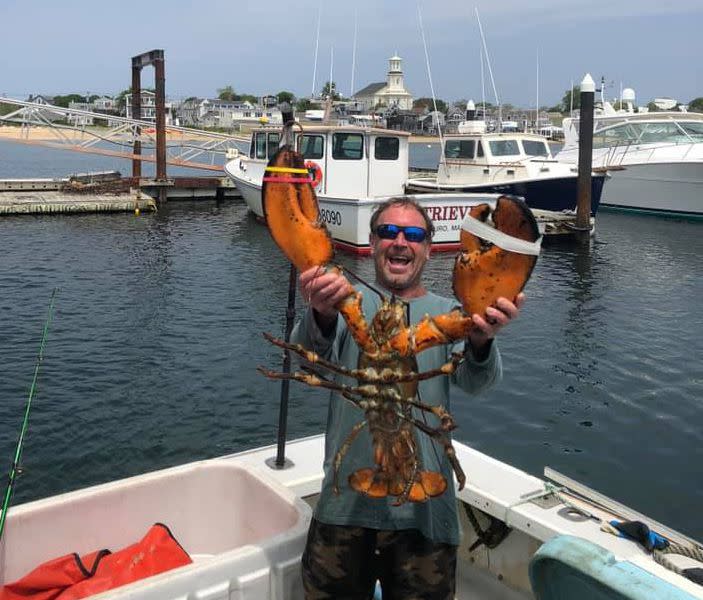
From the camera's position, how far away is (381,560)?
304 cm

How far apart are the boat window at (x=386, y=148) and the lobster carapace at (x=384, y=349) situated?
19869 mm

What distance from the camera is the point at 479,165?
27.1m

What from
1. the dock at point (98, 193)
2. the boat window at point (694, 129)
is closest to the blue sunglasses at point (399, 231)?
the dock at point (98, 193)

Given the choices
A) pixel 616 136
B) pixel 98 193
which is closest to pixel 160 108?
pixel 98 193

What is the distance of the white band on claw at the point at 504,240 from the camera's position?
249 cm

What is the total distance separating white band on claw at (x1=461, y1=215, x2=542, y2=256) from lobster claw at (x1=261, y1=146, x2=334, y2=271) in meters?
0.58

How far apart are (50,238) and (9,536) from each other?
69.0 feet

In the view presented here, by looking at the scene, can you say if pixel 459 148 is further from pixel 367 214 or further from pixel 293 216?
pixel 293 216

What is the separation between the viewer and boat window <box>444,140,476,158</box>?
2759 cm

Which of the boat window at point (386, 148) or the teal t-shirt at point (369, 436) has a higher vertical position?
the boat window at point (386, 148)

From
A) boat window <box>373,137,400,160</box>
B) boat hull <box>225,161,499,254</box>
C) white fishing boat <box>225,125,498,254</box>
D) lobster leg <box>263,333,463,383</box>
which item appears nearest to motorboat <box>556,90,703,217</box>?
boat window <box>373,137,400,160</box>

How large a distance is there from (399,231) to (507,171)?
970 inches

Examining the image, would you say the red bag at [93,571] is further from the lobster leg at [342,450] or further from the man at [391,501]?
the lobster leg at [342,450]

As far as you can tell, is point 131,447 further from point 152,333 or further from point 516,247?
point 516,247
